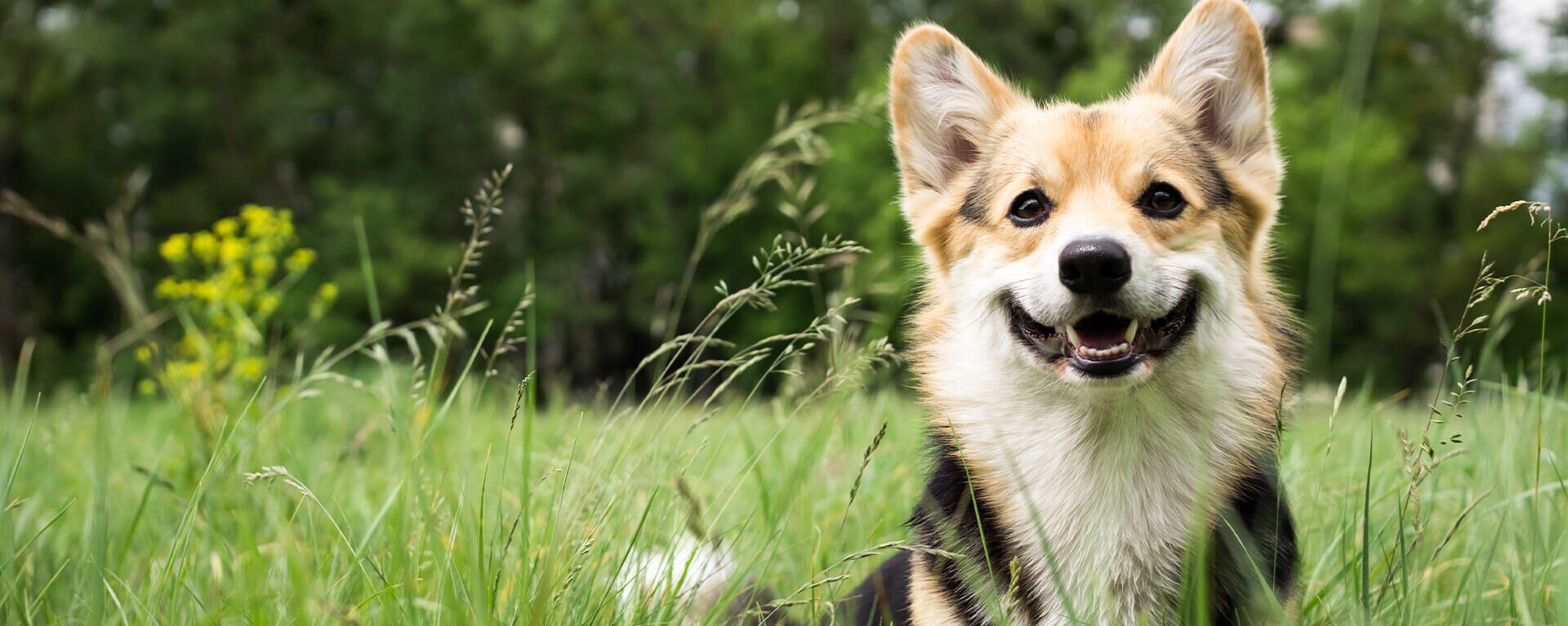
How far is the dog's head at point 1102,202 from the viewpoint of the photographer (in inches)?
90.7

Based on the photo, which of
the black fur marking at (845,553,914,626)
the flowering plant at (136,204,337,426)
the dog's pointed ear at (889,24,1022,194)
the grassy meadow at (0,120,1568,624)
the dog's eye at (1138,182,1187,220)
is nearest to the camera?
the grassy meadow at (0,120,1568,624)

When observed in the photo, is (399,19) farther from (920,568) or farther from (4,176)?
(920,568)

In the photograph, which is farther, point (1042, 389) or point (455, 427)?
point (455, 427)

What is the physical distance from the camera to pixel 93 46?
67.1ft

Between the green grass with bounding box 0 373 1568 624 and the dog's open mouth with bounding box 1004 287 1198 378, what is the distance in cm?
45

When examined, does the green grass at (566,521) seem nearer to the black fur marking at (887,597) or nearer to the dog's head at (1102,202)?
the black fur marking at (887,597)

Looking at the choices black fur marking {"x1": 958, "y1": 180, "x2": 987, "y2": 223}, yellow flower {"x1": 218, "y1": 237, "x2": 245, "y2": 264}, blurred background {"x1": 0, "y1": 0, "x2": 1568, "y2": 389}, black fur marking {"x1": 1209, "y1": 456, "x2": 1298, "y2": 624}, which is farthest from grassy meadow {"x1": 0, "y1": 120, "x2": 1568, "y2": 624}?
blurred background {"x1": 0, "y1": 0, "x2": 1568, "y2": 389}

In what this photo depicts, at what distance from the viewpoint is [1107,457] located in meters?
2.38

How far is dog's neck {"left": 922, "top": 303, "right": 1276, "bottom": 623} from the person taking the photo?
7.42ft

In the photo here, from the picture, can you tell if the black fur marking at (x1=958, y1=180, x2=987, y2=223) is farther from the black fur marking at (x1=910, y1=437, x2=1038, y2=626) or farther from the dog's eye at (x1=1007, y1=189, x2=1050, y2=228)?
the black fur marking at (x1=910, y1=437, x2=1038, y2=626)

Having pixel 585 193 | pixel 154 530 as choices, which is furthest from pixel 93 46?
pixel 154 530

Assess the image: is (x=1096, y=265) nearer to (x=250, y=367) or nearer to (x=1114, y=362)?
(x=1114, y=362)

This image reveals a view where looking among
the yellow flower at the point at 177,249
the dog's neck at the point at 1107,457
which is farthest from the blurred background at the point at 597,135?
the dog's neck at the point at 1107,457

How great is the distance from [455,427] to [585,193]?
22.2 m
